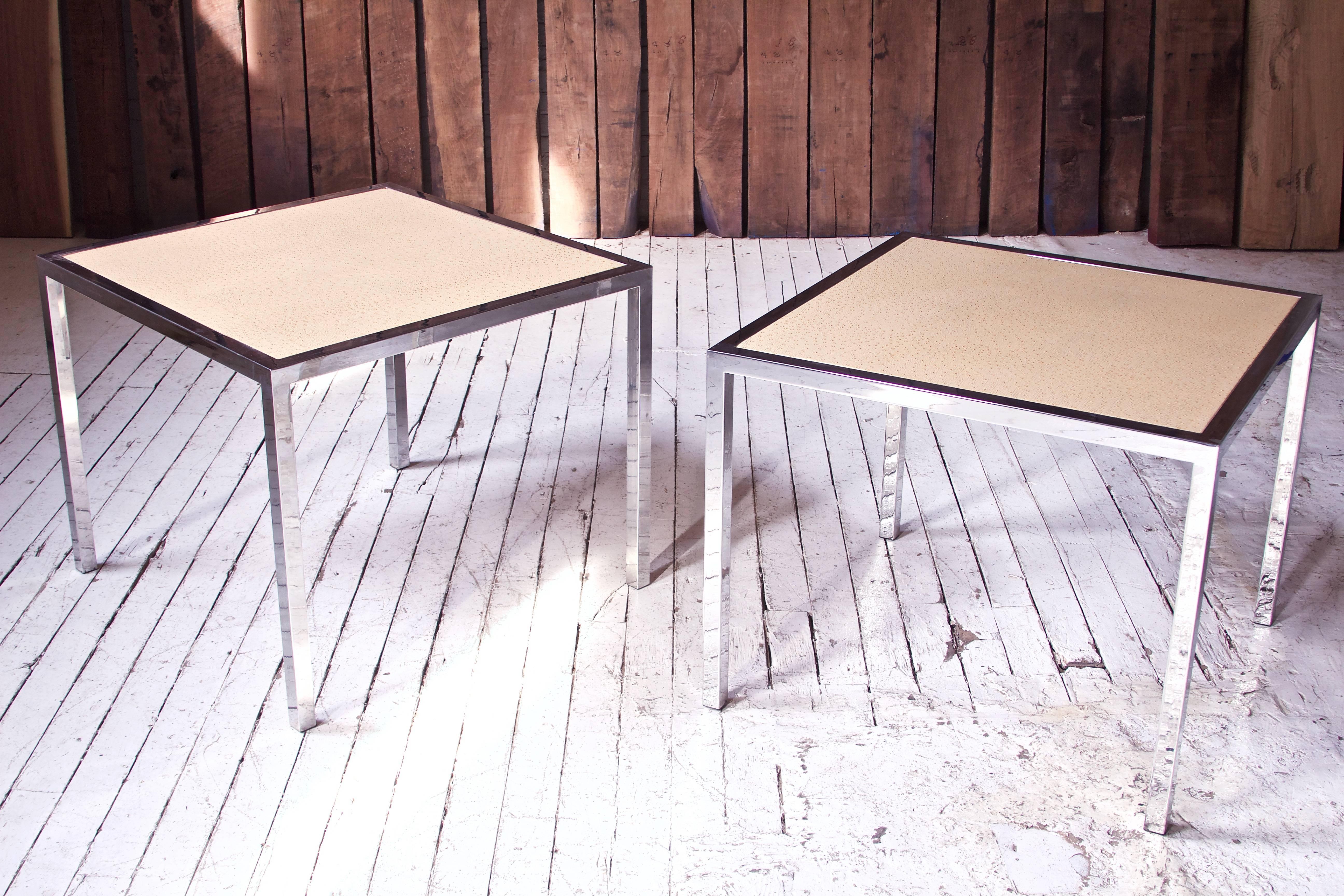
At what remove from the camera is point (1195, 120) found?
12.2 ft

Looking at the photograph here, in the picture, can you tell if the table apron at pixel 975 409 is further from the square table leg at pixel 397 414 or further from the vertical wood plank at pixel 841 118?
the vertical wood plank at pixel 841 118

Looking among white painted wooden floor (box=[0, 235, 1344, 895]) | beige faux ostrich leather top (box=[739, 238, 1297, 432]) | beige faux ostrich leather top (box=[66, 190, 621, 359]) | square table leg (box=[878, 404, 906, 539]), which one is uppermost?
beige faux ostrich leather top (box=[66, 190, 621, 359])

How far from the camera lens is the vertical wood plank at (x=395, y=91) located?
3.80 metres

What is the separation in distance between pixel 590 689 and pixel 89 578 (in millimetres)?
947

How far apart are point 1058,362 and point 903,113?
7.66ft

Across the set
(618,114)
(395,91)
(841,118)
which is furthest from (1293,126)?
(395,91)

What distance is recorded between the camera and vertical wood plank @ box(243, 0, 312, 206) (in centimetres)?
378

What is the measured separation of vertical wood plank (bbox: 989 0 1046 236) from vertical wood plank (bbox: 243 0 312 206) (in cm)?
205

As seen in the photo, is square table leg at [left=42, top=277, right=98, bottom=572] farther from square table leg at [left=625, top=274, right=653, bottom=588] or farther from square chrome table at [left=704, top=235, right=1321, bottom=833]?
square chrome table at [left=704, top=235, right=1321, bottom=833]

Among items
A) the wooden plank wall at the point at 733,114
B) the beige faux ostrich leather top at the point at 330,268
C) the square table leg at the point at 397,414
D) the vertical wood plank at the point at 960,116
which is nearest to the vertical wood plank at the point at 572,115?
the wooden plank wall at the point at 733,114

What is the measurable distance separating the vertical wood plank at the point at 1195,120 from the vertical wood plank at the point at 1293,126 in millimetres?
47

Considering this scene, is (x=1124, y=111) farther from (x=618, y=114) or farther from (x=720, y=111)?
(x=618, y=114)

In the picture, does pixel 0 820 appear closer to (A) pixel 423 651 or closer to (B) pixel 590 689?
(A) pixel 423 651

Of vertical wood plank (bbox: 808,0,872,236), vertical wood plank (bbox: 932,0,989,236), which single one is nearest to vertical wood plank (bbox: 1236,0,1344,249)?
vertical wood plank (bbox: 932,0,989,236)
